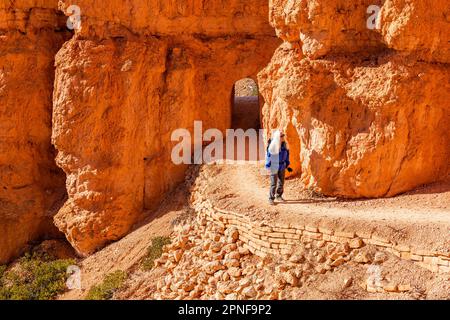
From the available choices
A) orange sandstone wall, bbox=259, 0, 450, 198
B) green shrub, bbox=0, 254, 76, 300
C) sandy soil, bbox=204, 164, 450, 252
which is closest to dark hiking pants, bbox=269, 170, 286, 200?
sandy soil, bbox=204, 164, 450, 252

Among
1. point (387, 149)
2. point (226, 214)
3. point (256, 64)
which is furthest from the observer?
point (256, 64)

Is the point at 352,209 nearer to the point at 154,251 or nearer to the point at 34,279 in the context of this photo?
the point at 154,251

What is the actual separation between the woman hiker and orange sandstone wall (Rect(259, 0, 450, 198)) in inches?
28.8

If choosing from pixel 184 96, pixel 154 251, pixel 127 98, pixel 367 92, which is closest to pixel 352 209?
pixel 367 92

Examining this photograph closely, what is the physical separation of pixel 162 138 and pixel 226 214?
4015 mm

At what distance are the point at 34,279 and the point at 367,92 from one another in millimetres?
9806

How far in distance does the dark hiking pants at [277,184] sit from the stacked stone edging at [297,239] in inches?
34.4

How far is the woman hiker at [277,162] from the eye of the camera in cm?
1083

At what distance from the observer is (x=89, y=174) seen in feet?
45.2

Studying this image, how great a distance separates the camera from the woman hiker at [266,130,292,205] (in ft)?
35.5

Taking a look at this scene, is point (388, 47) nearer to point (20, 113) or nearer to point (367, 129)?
point (367, 129)

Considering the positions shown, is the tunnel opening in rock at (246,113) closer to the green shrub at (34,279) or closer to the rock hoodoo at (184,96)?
the rock hoodoo at (184,96)

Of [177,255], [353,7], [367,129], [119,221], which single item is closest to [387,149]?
[367,129]

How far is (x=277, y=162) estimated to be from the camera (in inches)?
428
